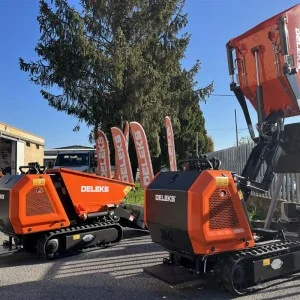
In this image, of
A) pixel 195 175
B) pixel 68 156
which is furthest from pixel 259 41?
pixel 68 156

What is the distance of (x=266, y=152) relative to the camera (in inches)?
215

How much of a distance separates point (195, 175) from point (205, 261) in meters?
1.03

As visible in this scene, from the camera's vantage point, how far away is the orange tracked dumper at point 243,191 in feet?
15.2

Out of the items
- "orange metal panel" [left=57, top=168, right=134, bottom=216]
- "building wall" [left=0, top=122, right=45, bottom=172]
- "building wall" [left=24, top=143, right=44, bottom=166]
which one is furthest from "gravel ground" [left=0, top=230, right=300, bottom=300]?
"building wall" [left=24, top=143, right=44, bottom=166]

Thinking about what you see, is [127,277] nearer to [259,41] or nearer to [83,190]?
[83,190]

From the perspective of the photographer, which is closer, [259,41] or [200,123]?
[259,41]

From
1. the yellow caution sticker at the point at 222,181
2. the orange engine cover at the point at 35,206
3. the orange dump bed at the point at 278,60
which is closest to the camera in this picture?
the yellow caution sticker at the point at 222,181

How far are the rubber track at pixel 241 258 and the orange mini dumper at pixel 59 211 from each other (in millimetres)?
3482

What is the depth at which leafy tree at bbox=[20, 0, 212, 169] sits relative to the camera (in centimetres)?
1980

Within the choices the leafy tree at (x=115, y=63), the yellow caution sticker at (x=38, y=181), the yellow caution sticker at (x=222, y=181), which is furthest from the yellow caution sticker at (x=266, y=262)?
the leafy tree at (x=115, y=63)

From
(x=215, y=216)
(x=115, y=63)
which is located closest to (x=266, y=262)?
(x=215, y=216)

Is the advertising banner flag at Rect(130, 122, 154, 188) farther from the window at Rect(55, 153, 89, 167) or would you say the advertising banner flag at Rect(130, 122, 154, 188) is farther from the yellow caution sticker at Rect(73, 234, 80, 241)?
the window at Rect(55, 153, 89, 167)

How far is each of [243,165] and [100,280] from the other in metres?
7.43

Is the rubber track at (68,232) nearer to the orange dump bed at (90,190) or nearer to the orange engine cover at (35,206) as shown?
the orange engine cover at (35,206)
